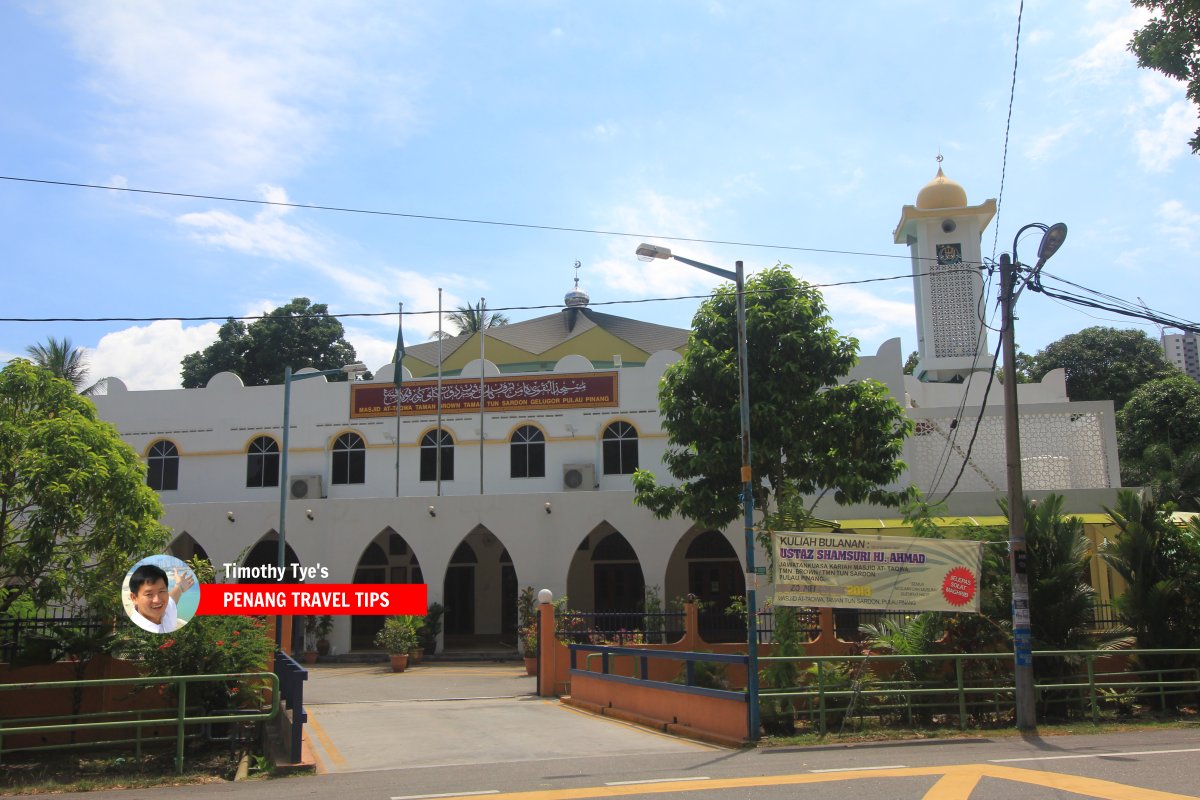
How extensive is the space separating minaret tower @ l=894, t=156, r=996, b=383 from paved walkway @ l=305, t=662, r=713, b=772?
18.7 meters


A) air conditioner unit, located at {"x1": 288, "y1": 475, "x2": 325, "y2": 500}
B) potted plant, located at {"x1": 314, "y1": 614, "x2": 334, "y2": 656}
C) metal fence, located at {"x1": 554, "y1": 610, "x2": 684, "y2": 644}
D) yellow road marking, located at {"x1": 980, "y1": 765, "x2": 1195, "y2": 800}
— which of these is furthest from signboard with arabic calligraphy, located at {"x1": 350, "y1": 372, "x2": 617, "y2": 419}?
yellow road marking, located at {"x1": 980, "y1": 765, "x2": 1195, "y2": 800}

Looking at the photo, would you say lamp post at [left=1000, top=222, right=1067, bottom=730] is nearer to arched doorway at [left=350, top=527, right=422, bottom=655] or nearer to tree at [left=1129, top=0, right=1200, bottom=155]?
tree at [left=1129, top=0, right=1200, bottom=155]

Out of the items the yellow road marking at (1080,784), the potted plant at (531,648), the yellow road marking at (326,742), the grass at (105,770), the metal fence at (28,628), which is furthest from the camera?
the potted plant at (531,648)

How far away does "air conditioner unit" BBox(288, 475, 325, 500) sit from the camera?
28.7m

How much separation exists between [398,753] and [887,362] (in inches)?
748

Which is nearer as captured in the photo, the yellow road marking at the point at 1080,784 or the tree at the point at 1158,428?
the yellow road marking at the point at 1080,784

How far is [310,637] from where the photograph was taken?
2586 cm

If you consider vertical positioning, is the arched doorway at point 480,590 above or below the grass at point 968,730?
above

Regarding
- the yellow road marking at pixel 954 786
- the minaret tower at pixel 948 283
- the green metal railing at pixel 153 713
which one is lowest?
the yellow road marking at pixel 954 786

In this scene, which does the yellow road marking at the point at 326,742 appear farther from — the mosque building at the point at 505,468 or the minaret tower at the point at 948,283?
the minaret tower at the point at 948,283

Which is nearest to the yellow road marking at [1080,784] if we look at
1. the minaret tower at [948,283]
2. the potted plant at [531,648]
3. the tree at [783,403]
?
the tree at [783,403]

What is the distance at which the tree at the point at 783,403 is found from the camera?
60.8ft

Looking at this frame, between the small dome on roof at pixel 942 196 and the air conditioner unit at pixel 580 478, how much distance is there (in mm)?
15194

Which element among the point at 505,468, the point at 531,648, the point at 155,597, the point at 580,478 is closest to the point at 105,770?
the point at 155,597
